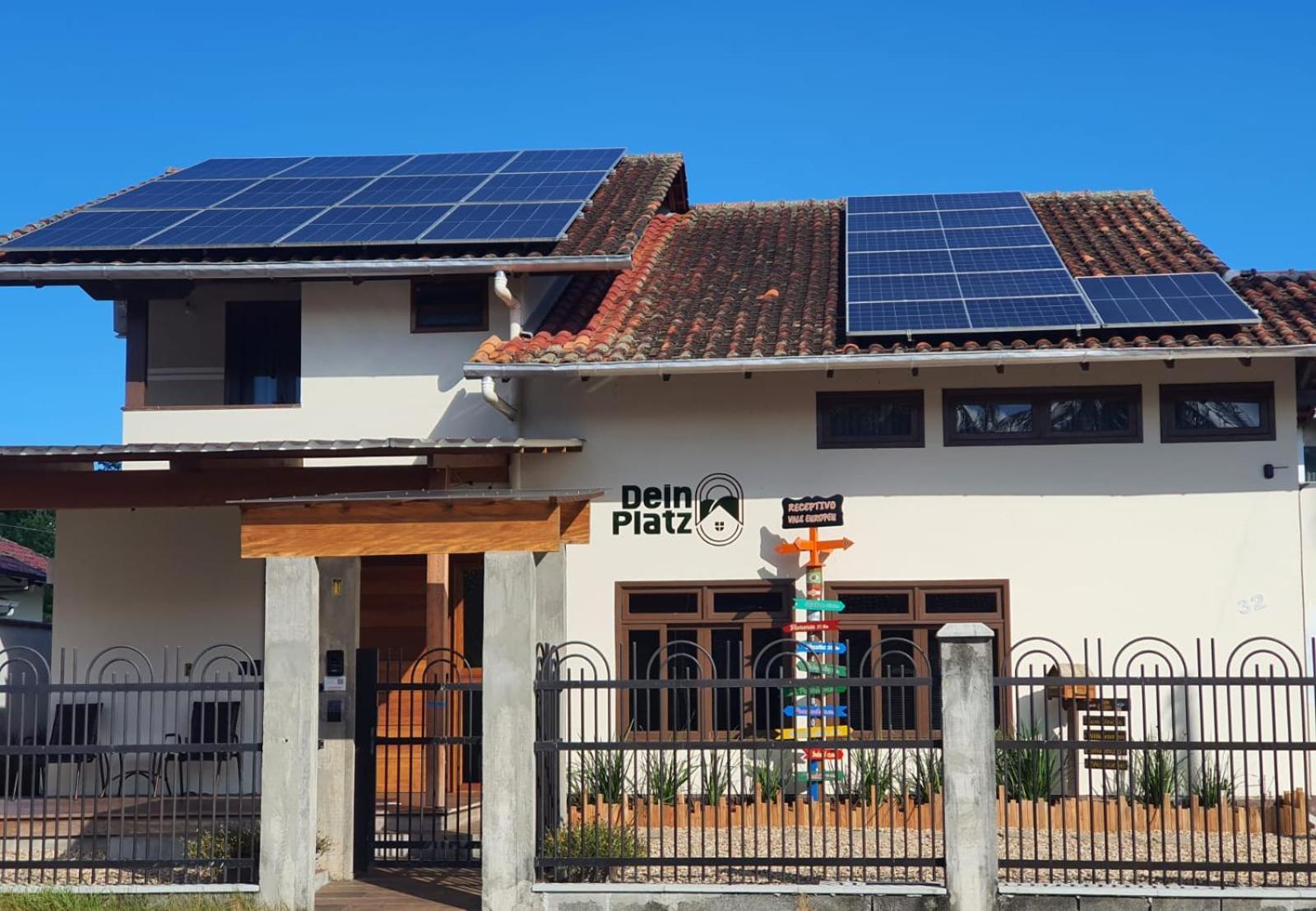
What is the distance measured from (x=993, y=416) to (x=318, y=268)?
23.5 ft

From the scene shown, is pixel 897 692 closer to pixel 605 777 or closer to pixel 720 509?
pixel 720 509

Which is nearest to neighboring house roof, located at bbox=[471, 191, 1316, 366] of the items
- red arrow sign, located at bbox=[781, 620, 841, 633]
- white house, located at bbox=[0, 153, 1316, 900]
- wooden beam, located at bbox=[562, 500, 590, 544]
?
white house, located at bbox=[0, 153, 1316, 900]

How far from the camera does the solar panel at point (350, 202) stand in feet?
51.4

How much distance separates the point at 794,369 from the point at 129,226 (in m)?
7.84

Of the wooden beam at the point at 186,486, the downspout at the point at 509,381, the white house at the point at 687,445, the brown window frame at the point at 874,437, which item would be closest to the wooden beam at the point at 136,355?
the white house at the point at 687,445

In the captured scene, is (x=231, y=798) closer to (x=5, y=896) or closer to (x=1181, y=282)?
(x=5, y=896)

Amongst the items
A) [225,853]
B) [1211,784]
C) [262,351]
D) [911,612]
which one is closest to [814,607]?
[911,612]

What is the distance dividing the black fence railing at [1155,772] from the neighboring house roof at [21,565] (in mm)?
18108

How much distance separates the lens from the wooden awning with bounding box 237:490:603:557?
34.8 ft

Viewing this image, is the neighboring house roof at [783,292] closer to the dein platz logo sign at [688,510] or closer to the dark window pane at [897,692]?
the dein platz logo sign at [688,510]

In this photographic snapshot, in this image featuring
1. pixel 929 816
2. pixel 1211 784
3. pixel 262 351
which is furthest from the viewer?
pixel 262 351

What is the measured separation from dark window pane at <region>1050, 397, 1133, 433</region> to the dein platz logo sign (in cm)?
328

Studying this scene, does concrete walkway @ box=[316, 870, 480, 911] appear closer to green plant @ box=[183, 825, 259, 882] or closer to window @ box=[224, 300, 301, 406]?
green plant @ box=[183, 825, 259, 882]

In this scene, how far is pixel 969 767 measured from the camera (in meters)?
9.87
